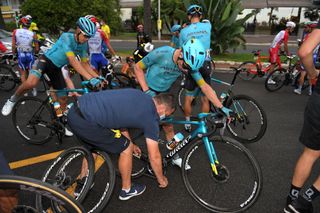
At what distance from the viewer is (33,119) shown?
189 inches

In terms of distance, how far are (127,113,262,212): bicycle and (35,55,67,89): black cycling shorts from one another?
2.33 metres

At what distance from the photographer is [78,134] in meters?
2.91

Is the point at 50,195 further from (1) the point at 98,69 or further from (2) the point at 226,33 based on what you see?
(2) the point at 226,33

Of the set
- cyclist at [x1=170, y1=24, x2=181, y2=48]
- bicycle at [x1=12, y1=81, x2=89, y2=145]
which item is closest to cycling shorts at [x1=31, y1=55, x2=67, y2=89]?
bicycle at [x1=12, y1=81, x2=89, y2=145]

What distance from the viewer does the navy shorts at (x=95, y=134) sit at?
282 centimetres

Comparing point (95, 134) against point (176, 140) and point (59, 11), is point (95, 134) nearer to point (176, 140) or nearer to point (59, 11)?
point (176, 140)

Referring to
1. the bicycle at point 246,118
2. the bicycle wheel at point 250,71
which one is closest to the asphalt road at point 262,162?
the bicycle at point 246,118

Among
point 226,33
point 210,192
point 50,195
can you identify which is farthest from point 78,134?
point 226,33

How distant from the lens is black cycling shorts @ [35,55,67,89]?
4.68 meters

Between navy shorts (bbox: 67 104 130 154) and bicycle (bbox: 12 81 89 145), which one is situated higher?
navy shorts (bbox: 67 104 130 154)

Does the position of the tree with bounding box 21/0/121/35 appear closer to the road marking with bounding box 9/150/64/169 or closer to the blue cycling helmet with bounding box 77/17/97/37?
the blue cycling helmet with bounding box 77/17/97/37

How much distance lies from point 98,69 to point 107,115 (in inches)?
200

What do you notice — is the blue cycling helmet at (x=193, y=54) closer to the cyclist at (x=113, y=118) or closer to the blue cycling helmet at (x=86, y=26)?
the cyclist at (x=113, y=118)

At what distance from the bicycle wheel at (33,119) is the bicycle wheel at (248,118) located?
9.94ft
